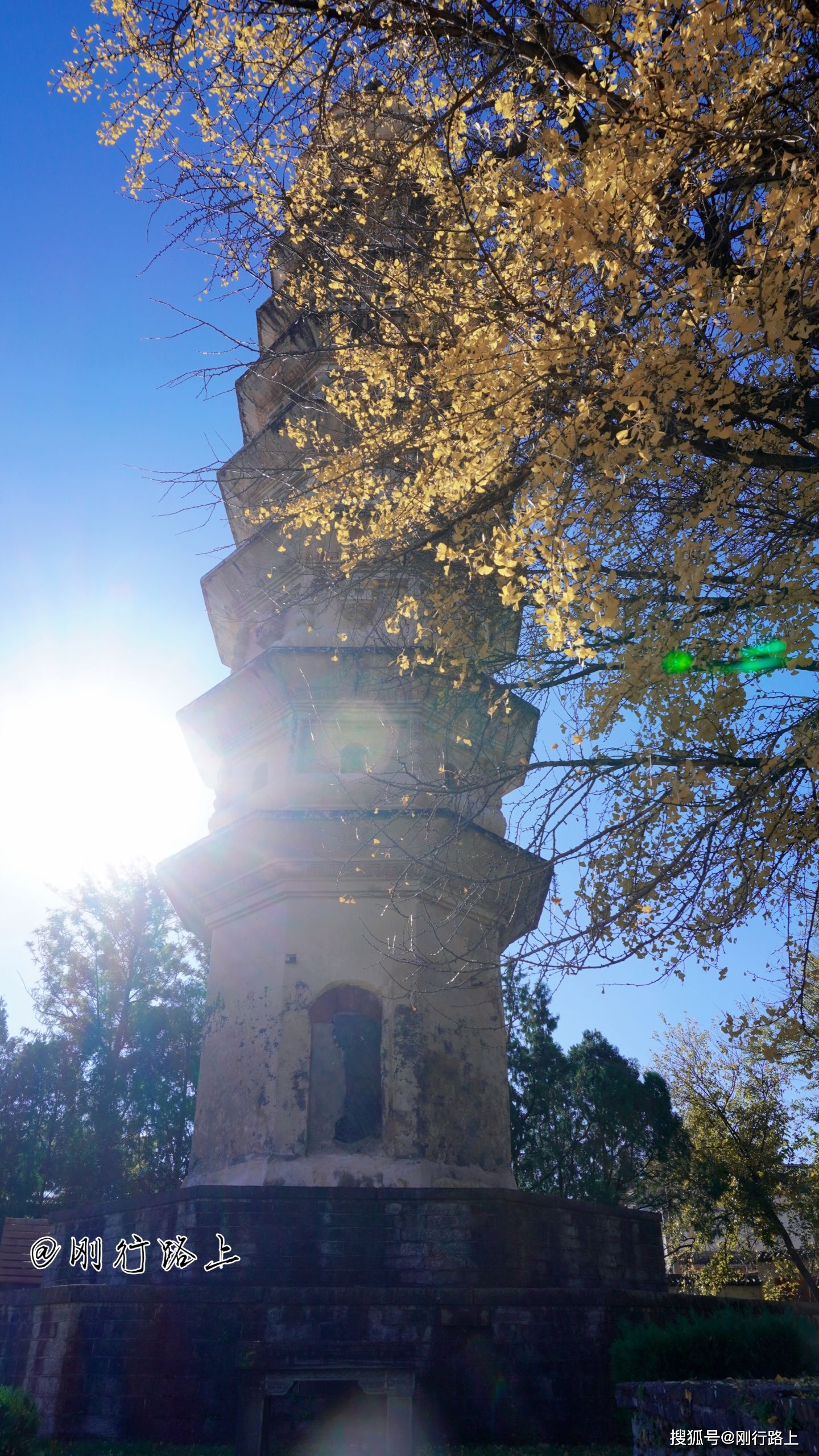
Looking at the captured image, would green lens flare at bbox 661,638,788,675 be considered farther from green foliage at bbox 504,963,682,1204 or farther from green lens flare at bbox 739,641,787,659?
green foliage at bbox 504,963,682,1204

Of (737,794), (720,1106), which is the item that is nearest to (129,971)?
(720,1106)

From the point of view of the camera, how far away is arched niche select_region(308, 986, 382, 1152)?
8336mm

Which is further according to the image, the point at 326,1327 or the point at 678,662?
the point at 326,1327

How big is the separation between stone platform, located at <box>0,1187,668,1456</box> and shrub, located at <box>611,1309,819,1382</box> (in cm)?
75

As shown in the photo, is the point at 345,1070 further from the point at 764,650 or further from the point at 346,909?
the point at 764,650

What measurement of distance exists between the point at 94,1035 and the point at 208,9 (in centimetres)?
2017

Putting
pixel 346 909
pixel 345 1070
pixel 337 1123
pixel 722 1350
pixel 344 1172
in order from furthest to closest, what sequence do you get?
pixel 346 909 < pixel 345 1070 < pixel 337 1123 < pixel 344 1172 < pixel 722 1350

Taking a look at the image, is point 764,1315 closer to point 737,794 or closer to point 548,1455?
point 548,1455

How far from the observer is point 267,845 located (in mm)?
9164

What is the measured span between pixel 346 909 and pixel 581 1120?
12.0 metres

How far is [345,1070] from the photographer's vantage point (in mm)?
8594

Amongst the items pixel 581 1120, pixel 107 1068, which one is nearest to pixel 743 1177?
pixel 581 1120

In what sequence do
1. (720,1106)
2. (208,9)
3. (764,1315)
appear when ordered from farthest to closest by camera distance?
(720,1106) → (764,1315) → (208,9)

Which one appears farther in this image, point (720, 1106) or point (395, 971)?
point (720, 1106)
